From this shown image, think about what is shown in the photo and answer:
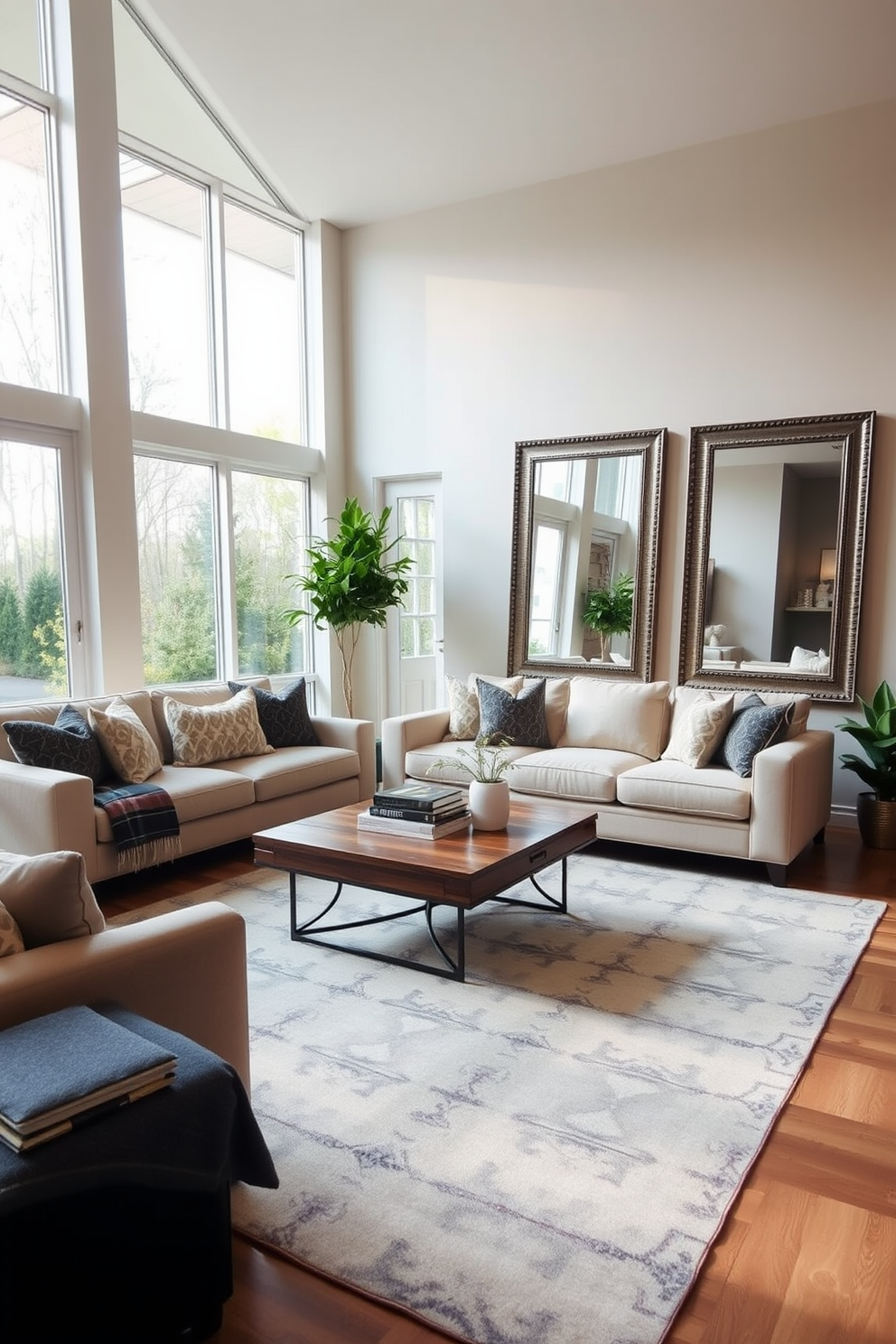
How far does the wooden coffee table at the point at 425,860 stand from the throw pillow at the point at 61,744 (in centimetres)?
101

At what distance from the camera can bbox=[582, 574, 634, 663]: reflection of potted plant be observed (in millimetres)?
5633

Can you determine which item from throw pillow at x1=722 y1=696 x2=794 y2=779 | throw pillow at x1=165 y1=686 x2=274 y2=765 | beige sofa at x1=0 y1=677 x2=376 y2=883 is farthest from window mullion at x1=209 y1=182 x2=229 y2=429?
throw pillow at x1=722 y1=696 x2=794 y2=779

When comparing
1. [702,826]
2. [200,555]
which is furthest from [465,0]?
[702,826]

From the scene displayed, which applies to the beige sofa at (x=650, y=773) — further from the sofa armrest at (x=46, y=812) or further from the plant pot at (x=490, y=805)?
the sofa armrest at (x=46, y=812)

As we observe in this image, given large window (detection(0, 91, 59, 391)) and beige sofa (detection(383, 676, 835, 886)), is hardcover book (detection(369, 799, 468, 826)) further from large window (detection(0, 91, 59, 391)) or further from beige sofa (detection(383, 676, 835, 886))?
large window (detection(0, 91, 59, 391))

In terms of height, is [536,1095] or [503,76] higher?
Answer: [503,76]

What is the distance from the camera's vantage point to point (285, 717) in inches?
201

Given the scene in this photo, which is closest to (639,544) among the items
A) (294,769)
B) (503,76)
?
(294,769)

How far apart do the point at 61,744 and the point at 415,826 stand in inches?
63.3

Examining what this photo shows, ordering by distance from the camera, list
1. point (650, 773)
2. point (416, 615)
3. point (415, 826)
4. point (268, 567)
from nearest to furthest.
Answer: point (415, 826) → point (650, 773) → point (268, 567) → point (416, 615)

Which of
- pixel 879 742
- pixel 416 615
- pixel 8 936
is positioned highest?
pixel 416 615

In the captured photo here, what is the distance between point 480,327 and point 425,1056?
490cm

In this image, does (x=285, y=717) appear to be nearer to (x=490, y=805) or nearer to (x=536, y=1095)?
(x=490, y=805)

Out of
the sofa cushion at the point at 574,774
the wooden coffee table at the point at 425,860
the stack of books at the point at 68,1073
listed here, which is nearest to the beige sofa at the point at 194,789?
the wooden coffee table at the point at 425,860
